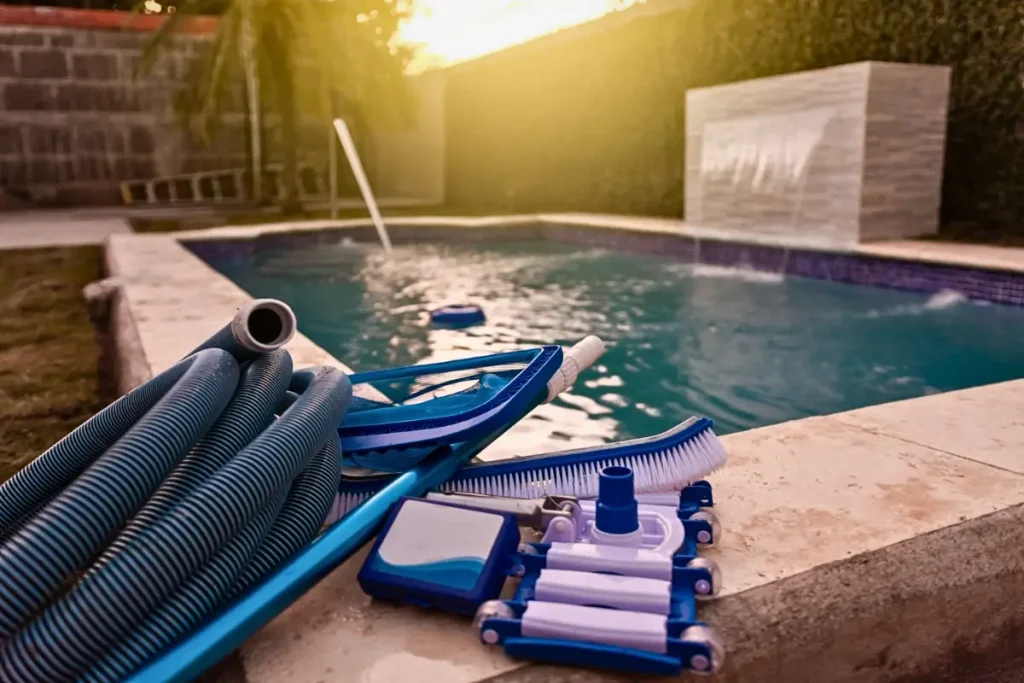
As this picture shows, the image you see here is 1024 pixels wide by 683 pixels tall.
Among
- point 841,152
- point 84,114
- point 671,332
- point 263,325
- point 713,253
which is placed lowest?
point 671,332

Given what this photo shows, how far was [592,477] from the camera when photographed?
154 centimetres

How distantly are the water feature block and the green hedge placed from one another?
355 millimetres

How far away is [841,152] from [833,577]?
18.9 ft

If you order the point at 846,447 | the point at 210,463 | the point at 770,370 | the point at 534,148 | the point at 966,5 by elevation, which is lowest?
the point at 770,370

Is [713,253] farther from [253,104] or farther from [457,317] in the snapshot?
[253,104]

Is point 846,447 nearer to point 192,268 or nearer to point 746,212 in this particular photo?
point 192,268

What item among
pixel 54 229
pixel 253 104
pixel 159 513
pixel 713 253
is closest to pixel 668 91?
pixel 713 253

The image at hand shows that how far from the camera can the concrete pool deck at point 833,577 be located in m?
1.12

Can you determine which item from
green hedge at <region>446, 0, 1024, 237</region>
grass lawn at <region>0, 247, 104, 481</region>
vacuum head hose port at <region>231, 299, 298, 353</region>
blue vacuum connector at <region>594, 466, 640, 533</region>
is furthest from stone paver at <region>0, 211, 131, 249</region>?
blue vacuum connector at <region>594, 466, 640, 533</region>

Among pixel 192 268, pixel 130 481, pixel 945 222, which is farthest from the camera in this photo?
pixel 945 222

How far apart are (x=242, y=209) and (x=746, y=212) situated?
7.55 meters

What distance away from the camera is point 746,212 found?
7.42m

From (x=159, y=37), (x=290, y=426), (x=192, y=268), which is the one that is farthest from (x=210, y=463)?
(x=159, y=37)

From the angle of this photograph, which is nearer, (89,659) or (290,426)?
(89,659)
